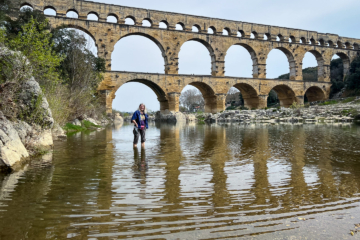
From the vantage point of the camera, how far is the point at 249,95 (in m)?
35.4

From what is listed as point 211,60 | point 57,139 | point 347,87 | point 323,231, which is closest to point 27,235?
point 323,231

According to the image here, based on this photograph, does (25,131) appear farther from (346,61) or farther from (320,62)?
(346,61)

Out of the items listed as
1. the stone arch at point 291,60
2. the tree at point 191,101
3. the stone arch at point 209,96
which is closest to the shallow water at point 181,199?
the stone arch at point 209,96

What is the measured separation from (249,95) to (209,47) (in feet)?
24.8

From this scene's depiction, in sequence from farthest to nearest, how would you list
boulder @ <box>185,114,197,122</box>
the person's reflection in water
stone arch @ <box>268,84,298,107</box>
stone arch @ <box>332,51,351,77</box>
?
stone arch @ <box>332,51,351,77</box> < stone arch @ <box>268,84,298,107</box> < boulder @ <box>185,114,197,122</box> < the person's reflection in water

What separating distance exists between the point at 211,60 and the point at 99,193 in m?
30.9

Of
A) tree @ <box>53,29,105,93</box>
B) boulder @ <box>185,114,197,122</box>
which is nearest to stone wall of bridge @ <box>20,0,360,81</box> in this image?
tree @ <box>53,29,105,93</box>

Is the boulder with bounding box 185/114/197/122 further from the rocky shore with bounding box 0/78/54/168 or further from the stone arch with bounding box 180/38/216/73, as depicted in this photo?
the rocky shore with bounding box 0/78/54/168

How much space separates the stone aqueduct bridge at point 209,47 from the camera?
28.0m

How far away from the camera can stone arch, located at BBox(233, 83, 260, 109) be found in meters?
34.3

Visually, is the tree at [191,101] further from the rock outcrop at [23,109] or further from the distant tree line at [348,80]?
the rock outcrop at [23,109]

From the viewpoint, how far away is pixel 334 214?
108 inches

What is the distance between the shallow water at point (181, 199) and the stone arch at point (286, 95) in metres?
32.5

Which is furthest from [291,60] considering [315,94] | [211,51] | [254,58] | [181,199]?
[181,199]
